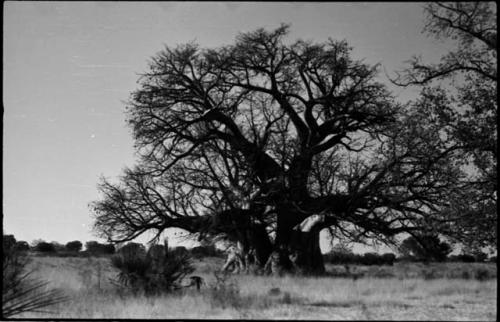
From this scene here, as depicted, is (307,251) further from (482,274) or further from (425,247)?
(482,274)

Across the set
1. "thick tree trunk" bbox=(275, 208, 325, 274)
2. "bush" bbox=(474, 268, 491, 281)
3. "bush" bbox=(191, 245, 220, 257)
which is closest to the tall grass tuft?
"bush" bbox=(191, 245, 220, 257)

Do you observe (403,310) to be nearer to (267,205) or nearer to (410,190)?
(410,190)

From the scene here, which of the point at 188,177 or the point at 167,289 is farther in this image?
the point at 188,177

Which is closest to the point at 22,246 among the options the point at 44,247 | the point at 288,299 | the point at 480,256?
the point at 44,247

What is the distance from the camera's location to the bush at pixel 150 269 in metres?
7.32

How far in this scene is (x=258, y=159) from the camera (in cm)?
970

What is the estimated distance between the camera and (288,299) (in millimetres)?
6531

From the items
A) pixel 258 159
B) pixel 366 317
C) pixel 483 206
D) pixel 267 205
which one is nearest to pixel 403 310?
pixel 366 317

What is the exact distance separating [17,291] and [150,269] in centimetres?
200

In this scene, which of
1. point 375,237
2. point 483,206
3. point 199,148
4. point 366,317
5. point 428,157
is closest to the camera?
point 366,317

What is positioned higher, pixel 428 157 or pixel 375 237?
pixel 428 157

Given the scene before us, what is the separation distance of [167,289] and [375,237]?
4.66 meters

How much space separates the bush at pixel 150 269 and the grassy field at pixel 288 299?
0.25 meters

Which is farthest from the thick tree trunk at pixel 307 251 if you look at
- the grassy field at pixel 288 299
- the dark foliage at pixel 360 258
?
the grassy field at pixel 288 299
